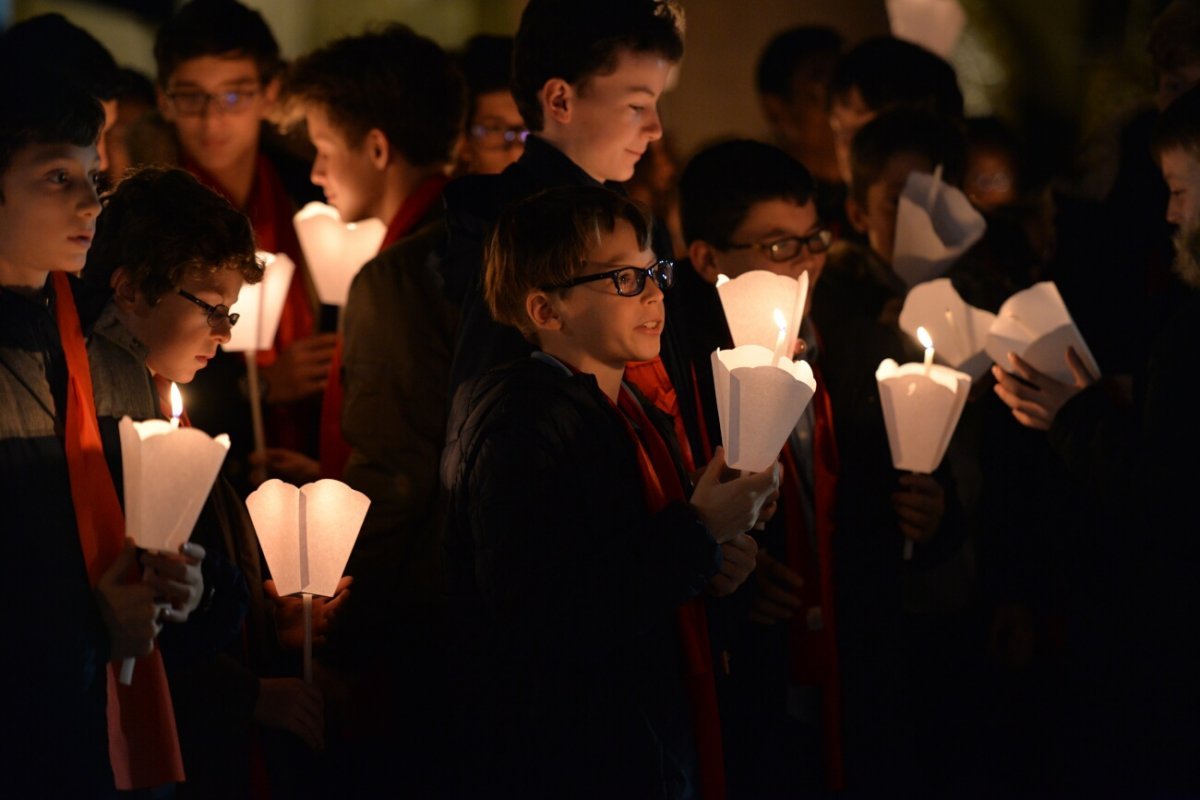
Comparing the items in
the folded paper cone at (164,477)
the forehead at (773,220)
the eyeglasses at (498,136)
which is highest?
the eyeglasses at (498,136)

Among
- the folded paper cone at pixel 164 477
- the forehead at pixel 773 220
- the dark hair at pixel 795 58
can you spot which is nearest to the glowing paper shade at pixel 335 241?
the forehead at pixel 773 220

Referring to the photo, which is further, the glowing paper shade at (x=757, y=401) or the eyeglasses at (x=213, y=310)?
the eyeglasses at (x=213, y=310)

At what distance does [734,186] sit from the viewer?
3355 millimetres

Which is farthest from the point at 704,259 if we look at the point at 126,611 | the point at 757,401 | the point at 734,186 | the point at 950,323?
the point at 126,611

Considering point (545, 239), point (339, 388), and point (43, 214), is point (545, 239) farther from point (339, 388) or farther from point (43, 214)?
point (339, 388)

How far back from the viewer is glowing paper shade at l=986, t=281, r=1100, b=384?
3.05 m

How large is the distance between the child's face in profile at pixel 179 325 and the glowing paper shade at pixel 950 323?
5.39ft

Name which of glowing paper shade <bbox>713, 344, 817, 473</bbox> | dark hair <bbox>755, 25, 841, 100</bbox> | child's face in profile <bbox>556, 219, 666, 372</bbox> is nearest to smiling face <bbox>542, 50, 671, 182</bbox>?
child's face in profile <bbox>556, 219, 666, 372</bbox>

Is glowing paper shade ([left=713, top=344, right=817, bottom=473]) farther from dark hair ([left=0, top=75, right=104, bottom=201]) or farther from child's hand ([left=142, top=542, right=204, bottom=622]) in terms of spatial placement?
dark hair ([left=0, top=75, right=104, bottom=201])

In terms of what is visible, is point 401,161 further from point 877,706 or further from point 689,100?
point 689,100

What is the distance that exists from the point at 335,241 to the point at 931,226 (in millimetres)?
1547

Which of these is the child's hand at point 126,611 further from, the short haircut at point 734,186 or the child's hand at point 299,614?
the short haircut at point 734,186

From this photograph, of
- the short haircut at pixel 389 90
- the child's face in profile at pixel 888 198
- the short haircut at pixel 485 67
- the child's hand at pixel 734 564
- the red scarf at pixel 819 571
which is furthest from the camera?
the short haircut at pixel 485 67

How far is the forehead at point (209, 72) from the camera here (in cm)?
399
